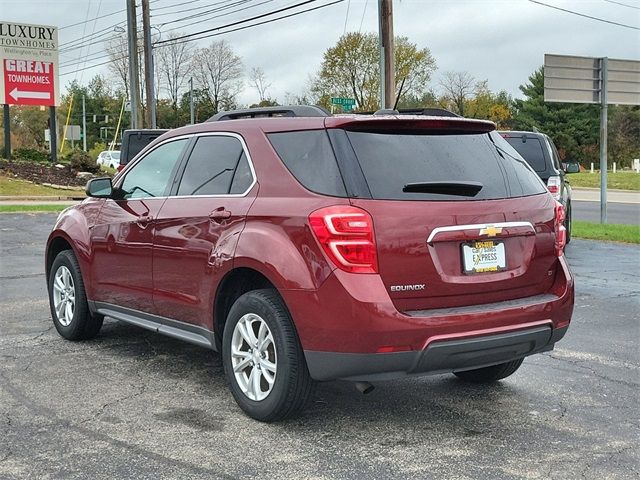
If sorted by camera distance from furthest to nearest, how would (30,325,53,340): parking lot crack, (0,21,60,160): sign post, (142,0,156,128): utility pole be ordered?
(0,21,60,160): sign post → (142,0,156,128): utility pole → (30,325,53,340): parking lot crack

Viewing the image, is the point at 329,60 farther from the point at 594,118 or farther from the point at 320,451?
the point at 320,451

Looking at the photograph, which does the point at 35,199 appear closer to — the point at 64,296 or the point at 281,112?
the point at 64,296

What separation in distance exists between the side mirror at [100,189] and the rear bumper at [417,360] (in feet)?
8.58

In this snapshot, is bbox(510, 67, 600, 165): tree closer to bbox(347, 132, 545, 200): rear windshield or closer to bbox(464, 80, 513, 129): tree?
bbox(464, 80, 513, 129): tree

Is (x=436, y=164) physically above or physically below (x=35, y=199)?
above

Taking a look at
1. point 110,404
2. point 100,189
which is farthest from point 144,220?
point 110,404

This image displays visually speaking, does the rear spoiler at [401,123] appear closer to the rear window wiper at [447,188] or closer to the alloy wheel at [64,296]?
the rear window wiper at [447,188]

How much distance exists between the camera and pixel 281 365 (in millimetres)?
4242

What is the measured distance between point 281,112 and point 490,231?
1.74 m

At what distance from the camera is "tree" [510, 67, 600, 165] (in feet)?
235

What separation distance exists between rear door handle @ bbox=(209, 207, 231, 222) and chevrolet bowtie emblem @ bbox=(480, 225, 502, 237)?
151cm

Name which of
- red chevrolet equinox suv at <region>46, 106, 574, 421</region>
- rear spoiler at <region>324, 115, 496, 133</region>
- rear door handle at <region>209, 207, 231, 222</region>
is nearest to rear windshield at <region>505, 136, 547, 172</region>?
red chevrolet equinox suv at <region>46, 106, 574, 421</region>

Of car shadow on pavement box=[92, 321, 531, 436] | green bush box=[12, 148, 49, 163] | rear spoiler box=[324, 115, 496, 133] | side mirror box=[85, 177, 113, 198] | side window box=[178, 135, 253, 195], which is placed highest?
green bush box=[12, 148, 49, 163]

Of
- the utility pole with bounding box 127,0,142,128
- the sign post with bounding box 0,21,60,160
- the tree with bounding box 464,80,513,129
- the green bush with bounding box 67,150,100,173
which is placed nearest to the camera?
the utility pole with bounding box 127,0,142,128
